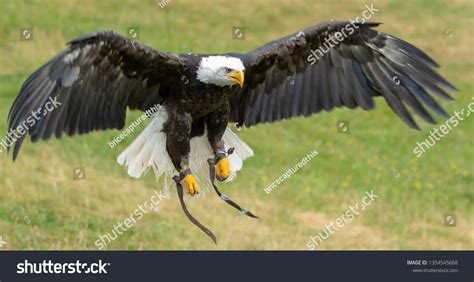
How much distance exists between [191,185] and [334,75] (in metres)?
2.27

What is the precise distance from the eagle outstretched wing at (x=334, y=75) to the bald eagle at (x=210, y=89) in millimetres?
11

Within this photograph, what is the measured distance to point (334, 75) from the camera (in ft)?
36.2

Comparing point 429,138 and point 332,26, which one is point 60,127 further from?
point 429,138

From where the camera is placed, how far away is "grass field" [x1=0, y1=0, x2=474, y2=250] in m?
15.0

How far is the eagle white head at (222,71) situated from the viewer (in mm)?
9516

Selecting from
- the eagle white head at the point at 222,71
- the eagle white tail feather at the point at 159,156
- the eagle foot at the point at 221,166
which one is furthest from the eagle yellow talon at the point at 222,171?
the eagle white head at the point at 222,71

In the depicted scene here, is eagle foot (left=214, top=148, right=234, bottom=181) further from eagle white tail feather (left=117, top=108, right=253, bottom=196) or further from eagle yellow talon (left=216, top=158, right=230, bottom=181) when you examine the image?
eagle white tail feather (left=117, top=108, right=253, bottom=196)

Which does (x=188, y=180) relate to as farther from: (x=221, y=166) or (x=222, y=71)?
(x=222, y=71)

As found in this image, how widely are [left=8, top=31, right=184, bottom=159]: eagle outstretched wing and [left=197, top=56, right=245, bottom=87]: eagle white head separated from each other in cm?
36

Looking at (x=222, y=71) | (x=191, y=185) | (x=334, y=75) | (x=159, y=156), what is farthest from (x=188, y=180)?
(x=334, y=75)

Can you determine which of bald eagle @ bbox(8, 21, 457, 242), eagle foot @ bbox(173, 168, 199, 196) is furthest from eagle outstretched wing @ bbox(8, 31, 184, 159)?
eagle foot @ bbox(173, 168, 199, 196)

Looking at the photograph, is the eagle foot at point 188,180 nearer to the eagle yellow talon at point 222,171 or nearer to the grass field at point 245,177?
the eagle yellow talon at point 222,171

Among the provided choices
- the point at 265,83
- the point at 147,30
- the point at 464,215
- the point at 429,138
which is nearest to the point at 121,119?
the point at 265,83

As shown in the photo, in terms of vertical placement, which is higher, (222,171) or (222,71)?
(222,71)
